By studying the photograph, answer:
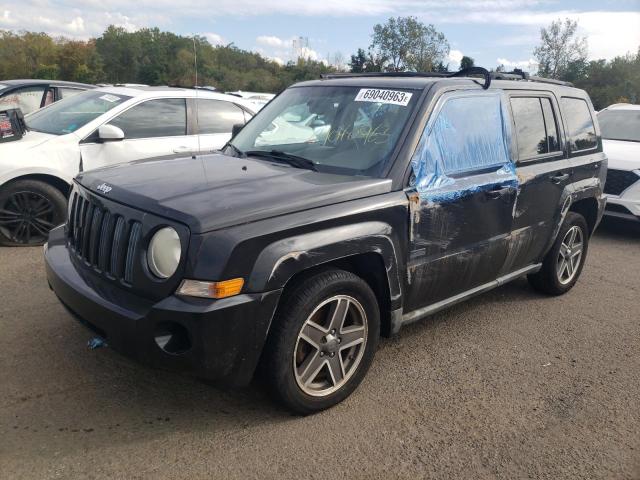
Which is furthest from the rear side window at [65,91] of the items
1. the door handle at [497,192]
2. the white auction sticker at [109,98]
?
the door handle at [497,192]

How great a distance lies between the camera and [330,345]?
307 cm

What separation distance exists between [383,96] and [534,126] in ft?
4.73

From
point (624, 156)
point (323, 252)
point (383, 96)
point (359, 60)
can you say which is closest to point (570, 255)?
point (383, 96)

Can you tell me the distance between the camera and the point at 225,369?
8.80 feet

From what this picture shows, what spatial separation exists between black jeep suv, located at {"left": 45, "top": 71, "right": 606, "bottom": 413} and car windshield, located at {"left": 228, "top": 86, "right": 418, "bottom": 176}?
0.01 meters

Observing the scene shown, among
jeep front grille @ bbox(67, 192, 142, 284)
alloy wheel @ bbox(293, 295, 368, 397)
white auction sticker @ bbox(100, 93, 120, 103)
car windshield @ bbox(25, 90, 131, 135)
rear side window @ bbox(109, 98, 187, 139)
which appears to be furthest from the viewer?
white auction sticker @ bbox(100, 93, 120, 103)

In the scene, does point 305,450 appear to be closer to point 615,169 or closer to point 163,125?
point 163,125

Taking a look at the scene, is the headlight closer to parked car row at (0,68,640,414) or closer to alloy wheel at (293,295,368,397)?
parked car row at (0,68,640,414)

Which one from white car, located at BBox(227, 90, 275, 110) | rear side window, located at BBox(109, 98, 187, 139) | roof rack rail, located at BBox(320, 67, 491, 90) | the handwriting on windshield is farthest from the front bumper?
rear side window, located at BBox(109, 98, 187, 139)

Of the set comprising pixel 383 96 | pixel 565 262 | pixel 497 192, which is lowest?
pixel 565 262

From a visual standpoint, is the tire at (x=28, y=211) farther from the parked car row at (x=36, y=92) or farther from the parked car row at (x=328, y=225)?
the parked car row at (x=36, y=92)

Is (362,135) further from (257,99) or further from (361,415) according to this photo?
(257,99)

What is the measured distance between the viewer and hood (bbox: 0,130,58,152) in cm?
560

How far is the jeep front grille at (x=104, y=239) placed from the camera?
109 inches
